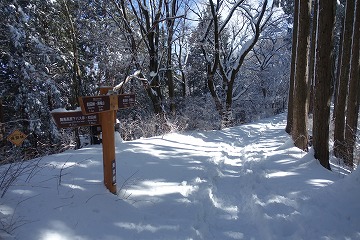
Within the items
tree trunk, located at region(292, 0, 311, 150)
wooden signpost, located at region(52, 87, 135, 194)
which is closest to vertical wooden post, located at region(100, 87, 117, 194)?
wooden signpost, located at region(52, 87, 135, 194)

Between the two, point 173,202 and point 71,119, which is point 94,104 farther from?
point 173,202

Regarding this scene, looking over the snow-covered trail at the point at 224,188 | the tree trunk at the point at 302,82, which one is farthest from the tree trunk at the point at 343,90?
the snow-covered trail at the point at 224,188

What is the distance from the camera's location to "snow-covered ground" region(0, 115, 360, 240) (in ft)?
9.52

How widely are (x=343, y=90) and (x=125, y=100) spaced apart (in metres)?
8.69

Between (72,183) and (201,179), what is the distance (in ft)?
8.42

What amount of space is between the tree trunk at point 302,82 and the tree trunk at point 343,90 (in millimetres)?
1683

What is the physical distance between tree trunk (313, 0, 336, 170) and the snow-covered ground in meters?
0.66

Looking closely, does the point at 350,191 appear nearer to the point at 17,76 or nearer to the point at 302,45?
the point at 302,45

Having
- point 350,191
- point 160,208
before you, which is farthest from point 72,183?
point 350,191

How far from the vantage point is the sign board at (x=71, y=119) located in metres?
2.99

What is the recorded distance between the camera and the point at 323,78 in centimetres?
609

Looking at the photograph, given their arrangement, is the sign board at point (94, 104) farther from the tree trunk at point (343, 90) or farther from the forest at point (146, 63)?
the tree trunk at point (343, 90)

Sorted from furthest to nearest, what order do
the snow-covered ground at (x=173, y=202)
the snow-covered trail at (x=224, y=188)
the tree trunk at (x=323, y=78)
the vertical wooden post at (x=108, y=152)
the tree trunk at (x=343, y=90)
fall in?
the tree trunk at (x=343, y=90), the tree trunk at (x=323, y=78), the vertical wooden post at (x=108, y=152), the snow-covered trail at (x=224, y=188), the snow-covered ground at (x=173, y=202)

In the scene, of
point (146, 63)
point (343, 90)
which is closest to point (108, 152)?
point (343, 90)
